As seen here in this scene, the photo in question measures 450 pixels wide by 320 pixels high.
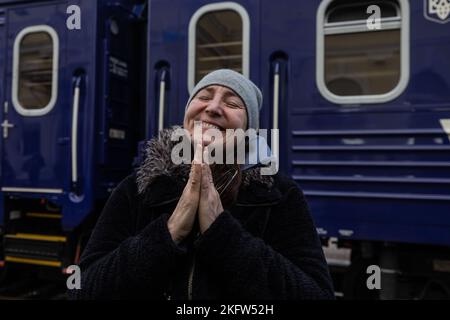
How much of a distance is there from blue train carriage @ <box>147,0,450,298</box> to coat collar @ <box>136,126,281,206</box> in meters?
1.43

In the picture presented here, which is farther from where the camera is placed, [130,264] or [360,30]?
[360,30]

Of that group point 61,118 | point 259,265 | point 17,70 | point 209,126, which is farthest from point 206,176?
point 17,70

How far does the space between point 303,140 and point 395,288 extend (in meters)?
1.26

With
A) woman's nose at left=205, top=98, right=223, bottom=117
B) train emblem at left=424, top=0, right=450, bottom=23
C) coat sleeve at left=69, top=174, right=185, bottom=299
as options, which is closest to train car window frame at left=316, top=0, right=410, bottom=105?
train emblem at left=424, top=0, right=450, bottom=23

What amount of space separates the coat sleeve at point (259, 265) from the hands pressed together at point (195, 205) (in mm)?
37

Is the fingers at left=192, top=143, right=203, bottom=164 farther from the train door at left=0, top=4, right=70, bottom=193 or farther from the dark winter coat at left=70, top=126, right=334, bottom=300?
the train door at left=0, top=4, right=70, bottom=193

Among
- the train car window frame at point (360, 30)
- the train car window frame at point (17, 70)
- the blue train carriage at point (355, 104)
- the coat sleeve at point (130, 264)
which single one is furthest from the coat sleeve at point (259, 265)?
the train car window frame at point (17, 70)

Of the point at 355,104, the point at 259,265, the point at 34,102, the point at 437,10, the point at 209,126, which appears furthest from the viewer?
the point at 34,102

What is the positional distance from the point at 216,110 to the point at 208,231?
0.39 metres

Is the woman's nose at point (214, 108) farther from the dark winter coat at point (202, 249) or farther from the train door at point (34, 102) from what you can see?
the train door at point (34, 102)

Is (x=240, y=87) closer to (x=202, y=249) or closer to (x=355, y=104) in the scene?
(x=202, y=249)

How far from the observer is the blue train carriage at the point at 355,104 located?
2.51 metres

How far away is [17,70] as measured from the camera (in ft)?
11.8
